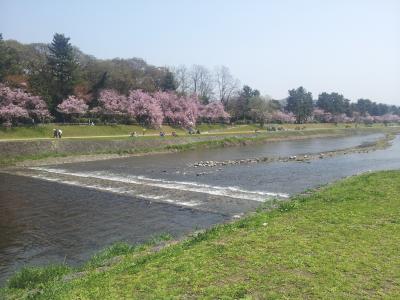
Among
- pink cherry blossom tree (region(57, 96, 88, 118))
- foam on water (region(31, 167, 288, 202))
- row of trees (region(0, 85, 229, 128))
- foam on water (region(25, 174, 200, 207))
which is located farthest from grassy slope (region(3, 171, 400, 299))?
pink cherry blossom tree (region(57, 96, 88, 118))

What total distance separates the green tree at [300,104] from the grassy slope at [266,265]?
116574 millimetres

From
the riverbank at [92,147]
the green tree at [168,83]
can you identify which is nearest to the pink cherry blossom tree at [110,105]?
the riverbank at [92,147]

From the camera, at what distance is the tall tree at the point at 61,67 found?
64875 mm

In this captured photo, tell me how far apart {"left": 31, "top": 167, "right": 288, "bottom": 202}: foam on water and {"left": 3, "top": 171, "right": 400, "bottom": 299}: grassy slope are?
891 centimetres

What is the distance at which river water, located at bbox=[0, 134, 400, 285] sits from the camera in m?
16.1

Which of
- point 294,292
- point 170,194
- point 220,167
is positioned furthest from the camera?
point 220,167

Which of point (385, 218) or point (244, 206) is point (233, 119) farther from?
point (385, 218)

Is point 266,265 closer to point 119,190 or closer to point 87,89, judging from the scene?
point 119,190

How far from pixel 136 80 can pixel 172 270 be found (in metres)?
73.2

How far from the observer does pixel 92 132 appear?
6053 centimetres

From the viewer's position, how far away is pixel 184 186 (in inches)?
1084

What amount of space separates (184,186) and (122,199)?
505cm

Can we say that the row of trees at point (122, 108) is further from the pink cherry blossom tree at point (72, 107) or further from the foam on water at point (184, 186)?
the foam on water at point (184, 186)

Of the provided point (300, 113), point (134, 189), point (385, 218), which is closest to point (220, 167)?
point (134, 189)
